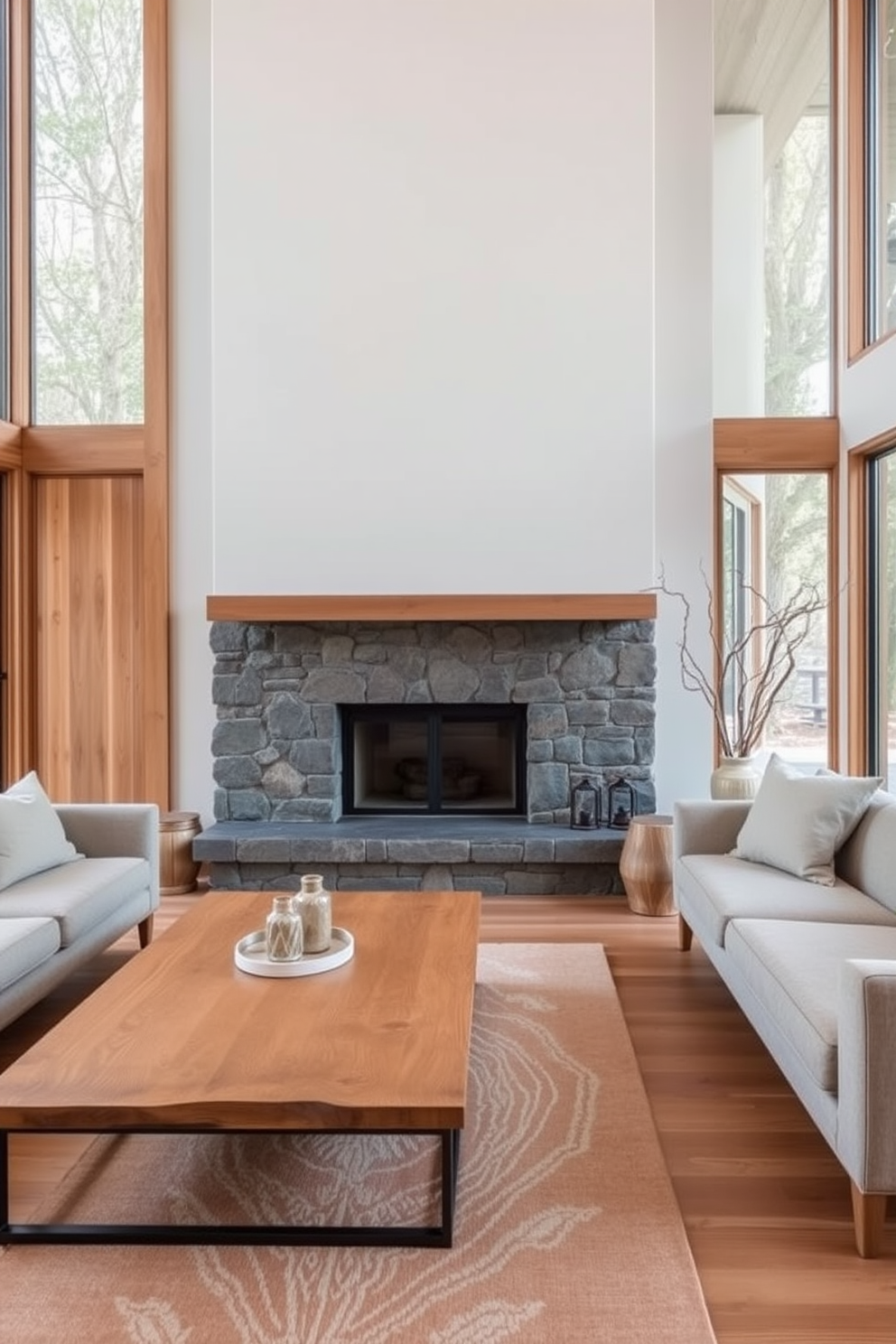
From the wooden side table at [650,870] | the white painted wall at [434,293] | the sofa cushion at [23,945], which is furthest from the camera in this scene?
the white painted wall at [434,293]

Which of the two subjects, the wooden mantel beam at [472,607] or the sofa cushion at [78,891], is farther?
the wooden mantel beam at [472,607]

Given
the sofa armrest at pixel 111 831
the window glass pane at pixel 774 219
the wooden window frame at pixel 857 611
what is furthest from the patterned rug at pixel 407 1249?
the window glass pane at pixel 774 219

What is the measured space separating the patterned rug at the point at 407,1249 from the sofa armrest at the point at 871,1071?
0.40 metres

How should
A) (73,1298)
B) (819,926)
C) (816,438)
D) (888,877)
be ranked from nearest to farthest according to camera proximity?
(73,1298), (819,926), (888,877), (816,438)

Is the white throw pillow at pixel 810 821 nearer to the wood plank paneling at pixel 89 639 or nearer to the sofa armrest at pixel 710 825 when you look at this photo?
the sofa armrest at pixel 710 825

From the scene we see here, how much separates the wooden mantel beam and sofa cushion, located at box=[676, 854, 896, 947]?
57.2 inches

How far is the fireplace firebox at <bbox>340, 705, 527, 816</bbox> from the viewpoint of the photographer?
16.4 feet

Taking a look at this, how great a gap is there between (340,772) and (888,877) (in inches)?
110

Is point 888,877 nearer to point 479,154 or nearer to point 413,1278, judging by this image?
point 413,1278

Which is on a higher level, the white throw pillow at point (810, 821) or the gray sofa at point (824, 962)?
the white throw pillow at point (810, 821)

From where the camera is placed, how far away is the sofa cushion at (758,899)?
284cm

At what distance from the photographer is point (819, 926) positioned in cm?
268

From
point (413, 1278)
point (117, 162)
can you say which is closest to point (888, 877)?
point (413, 1278)

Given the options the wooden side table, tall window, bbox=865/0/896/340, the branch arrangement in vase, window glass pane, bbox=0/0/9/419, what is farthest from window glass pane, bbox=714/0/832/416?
window glass pane, bbox=0/0/9/419
